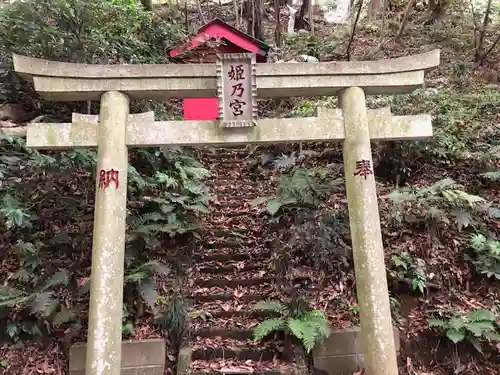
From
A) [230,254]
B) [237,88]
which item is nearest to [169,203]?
[230,254]

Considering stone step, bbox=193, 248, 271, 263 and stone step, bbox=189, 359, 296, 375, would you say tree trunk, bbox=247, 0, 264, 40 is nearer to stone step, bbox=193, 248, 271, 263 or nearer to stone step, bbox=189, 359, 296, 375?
stone step, bbox=193, 248, 271, 263

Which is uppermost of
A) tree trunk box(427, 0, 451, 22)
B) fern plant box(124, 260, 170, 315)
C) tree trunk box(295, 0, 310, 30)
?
tree trunk box(295, 0, 310, 30)

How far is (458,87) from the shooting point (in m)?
10.9

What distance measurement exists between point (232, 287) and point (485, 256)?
365cm

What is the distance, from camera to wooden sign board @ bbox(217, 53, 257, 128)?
4867mm

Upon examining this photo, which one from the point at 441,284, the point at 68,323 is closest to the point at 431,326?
the point at 441,284

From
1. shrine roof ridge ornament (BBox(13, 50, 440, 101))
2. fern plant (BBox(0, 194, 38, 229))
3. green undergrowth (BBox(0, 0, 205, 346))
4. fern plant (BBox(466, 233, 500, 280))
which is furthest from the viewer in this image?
fern plant (BBox(466, 233, 500, 280))

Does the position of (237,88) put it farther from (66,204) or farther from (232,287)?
(66,204)

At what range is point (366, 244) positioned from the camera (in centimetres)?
469

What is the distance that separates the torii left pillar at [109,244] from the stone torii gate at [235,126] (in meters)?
0.01

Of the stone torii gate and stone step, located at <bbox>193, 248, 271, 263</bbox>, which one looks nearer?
the stone torii gate

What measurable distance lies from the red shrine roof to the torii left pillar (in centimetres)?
570

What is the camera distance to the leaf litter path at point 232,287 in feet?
17.4

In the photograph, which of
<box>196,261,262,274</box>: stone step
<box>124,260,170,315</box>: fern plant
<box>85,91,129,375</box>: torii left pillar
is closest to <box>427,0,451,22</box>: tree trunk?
<box>196,261,262,274</box>: stone step
